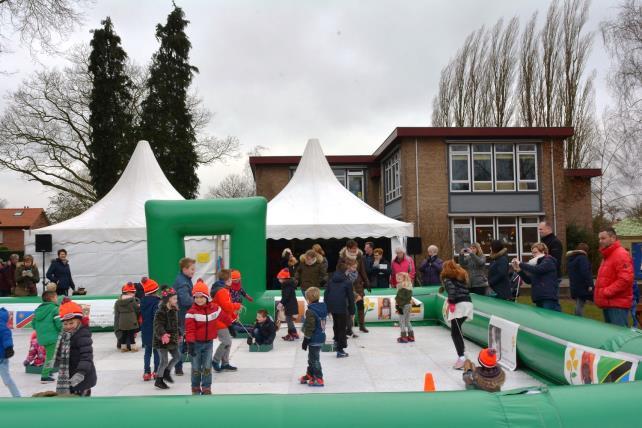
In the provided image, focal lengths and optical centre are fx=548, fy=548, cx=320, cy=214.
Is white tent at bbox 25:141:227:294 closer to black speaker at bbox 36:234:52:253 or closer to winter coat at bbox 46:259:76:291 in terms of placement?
black speaker at bbox 36:234:52:253

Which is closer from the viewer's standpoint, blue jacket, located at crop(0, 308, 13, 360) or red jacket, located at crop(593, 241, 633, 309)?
blue jacket, located at crop(0, 308, 13, 360)

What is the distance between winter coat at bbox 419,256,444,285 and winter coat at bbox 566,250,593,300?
15.3 ft

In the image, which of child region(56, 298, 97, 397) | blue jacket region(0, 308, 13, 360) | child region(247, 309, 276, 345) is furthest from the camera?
child region(247, 309, 276, 345)

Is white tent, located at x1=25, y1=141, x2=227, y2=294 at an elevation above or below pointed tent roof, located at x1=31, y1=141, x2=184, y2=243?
below

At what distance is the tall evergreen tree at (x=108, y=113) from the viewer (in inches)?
1238

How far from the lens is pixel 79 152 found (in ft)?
103

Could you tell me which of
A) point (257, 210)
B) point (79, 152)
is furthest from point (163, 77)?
point (257, 210)

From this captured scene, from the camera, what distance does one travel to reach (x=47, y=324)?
7.36m

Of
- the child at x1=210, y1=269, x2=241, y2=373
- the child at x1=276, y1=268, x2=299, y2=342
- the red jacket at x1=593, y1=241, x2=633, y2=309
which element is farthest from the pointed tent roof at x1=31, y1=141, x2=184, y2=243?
the red jacket at x1=593, y1=241, x2=633, y2=309

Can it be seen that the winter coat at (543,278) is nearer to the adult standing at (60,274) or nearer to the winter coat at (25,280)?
the adult standing at (60,274)

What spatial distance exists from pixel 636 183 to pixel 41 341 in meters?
21.8

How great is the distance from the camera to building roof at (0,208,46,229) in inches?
2212

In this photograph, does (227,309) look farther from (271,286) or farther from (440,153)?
(440,153)

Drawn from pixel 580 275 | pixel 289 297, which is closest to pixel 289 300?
pixel 289 297
